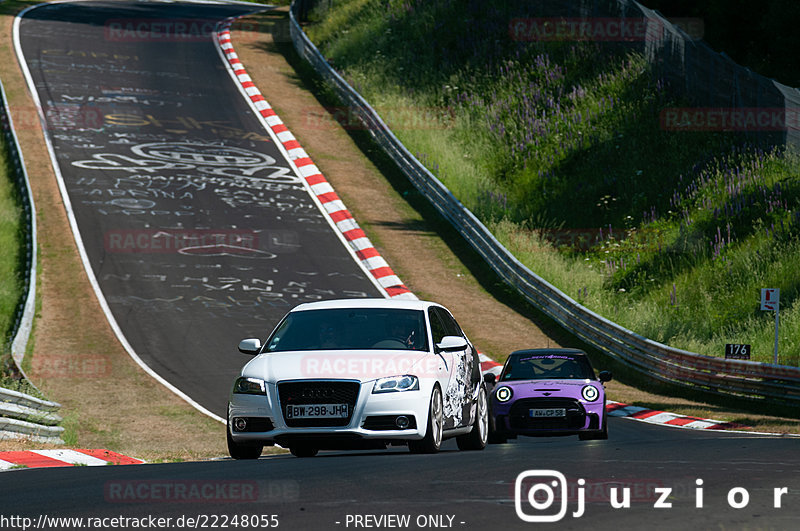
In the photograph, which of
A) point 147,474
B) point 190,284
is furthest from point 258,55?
point 147,474

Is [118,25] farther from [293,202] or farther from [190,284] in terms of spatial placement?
[190,284]

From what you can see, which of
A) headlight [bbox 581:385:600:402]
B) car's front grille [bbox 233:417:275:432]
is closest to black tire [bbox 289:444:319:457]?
car's front grille [bbox 233:417:275:432]

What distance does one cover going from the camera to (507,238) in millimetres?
32094

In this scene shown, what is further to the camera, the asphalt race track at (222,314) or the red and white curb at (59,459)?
the red and white curb at (59,459)

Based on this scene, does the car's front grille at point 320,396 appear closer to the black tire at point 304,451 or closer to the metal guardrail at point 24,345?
the black tire at point 304,451

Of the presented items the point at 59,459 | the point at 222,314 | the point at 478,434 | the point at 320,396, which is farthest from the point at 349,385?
the point at 222,314

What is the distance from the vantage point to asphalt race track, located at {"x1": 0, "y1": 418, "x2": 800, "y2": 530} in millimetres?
7047

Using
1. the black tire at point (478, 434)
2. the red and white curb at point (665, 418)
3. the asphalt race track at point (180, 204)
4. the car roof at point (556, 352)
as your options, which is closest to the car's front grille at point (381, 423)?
the black tire at point (478, 434)

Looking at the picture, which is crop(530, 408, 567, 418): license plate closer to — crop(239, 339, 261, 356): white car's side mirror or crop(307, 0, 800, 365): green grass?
crop(239, 339, 261, 356): white car's side mirror

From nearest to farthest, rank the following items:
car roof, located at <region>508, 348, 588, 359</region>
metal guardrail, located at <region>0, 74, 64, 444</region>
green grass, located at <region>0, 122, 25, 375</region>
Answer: metal guardrail, located at <region>0, 74, 64, 444</region> → car roof, located at <region>508, 348, 588, 359</region> → green grass, located at <region>0, 122, 25, 375</region>

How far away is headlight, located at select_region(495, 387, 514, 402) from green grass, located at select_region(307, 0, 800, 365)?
8742 mm

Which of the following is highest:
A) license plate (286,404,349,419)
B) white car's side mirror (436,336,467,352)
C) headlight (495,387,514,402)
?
white car's side mirror (436,336,467,352)

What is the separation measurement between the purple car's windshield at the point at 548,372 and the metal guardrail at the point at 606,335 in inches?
207

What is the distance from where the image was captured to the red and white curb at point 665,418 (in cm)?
1809
